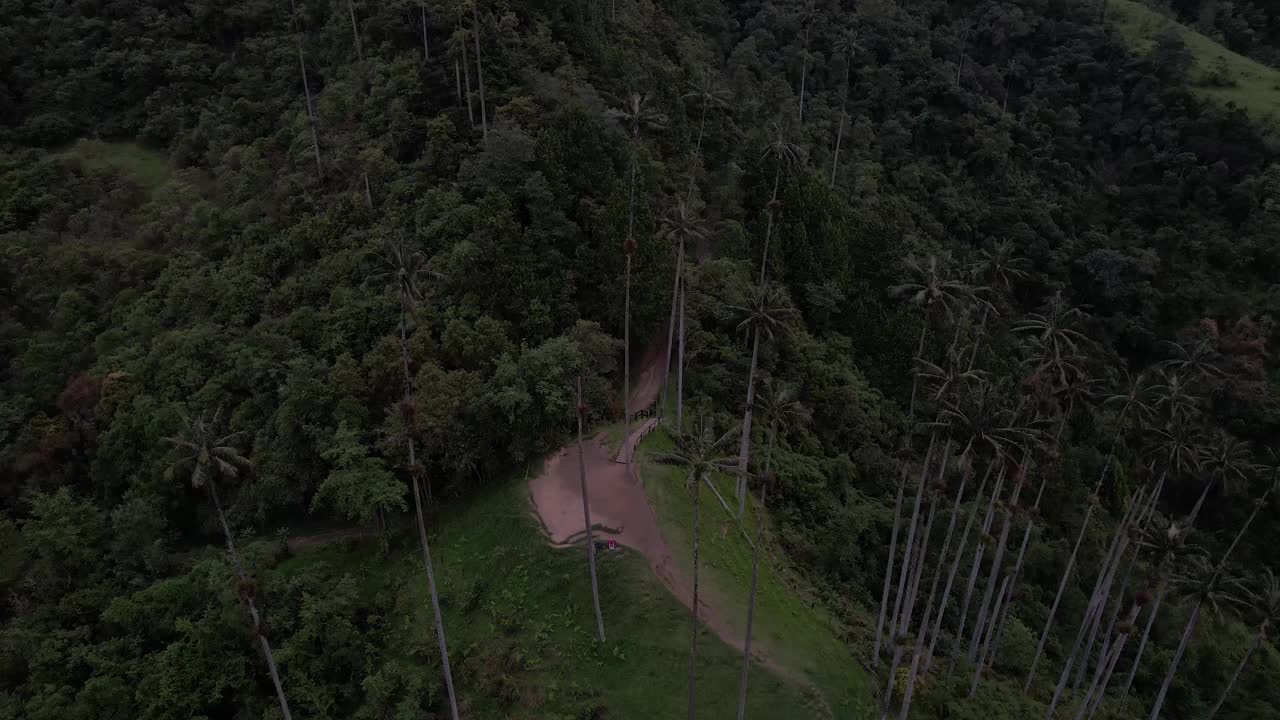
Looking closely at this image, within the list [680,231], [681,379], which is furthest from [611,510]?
[680,231]

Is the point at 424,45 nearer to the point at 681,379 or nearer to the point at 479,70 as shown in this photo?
the point at 479,70

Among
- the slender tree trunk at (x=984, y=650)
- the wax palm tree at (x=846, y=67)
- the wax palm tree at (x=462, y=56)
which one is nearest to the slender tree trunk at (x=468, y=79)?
the wax palm tree at (x=462, y=56)

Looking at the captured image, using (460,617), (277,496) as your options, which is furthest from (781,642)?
(277,496)

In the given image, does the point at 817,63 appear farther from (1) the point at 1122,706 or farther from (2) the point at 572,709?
(2) the point at 572,709

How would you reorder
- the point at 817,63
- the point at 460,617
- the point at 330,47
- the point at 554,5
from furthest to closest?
1. the point at 817,63
2. the point at 330,47
3. the point at 554,5
4. the point at 460,617

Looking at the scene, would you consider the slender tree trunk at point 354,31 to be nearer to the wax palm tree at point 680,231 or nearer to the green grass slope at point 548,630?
the wax palm tree at point 680,231

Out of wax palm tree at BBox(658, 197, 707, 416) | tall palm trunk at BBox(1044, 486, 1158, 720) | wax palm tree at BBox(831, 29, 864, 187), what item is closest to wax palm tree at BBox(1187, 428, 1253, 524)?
tall palm trunk at BBox(1044, 486, 1158, 720)
